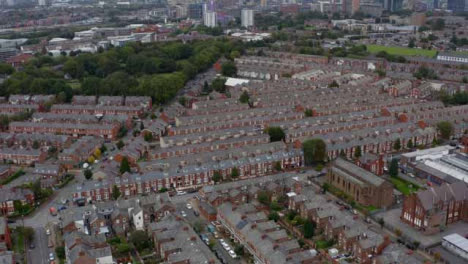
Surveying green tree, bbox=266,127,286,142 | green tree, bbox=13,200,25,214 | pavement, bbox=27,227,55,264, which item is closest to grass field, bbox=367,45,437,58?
green tree, bbox=266,127,286,142

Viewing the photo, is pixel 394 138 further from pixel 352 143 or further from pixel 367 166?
pixel 367 166

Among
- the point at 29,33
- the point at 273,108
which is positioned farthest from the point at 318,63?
the point at 29,33

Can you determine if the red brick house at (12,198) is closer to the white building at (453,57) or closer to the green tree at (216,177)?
the green tree at (216,177)

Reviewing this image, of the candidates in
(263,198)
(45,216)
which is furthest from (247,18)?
(45,216)

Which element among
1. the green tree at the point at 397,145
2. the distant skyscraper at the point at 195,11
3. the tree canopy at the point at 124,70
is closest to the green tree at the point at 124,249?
the green tree at the point at 397,145

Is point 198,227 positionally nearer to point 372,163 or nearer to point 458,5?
point 372,163

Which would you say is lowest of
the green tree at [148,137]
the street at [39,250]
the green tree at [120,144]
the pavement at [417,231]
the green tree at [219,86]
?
the street at [39,250]
